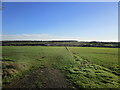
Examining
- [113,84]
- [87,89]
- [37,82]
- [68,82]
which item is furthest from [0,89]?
[113,84]

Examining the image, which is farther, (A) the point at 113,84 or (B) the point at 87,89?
(A) the point at 113,84

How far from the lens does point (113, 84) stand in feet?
15.3

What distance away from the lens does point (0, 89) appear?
3998 millimetres

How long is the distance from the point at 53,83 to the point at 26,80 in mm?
1747

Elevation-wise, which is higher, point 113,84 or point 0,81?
point 0,81

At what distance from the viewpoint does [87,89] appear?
4.12 m

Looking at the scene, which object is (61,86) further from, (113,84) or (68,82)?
(113,84)

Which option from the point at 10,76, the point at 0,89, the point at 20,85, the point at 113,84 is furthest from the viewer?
the point at 10,76

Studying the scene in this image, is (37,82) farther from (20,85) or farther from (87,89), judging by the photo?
(87,89)

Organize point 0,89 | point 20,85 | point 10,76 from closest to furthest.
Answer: point 0,89
point 20,85
point 10,76

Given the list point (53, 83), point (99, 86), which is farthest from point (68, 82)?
point (99, 86)

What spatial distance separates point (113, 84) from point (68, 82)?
2.74 metres

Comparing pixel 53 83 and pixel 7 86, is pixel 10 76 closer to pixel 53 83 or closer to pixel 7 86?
pixel 7 86

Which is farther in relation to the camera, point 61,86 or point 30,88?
point 61,86
